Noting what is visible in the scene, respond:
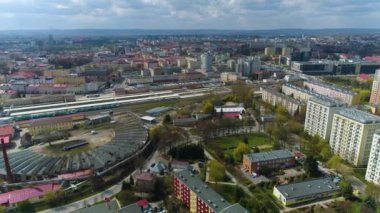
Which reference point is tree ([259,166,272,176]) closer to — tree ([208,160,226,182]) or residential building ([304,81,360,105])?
tree ([208,160,226,182])

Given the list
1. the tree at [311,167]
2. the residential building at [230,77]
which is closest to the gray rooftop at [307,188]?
the tree at [311,167]

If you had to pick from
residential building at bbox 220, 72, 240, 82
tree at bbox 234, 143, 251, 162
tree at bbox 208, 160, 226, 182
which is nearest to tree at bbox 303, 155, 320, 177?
tree at bbox 234, 143, 251, 162

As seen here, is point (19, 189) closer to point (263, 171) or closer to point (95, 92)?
point (263, 171)

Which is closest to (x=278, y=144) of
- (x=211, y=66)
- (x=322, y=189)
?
(x=322, y=189)

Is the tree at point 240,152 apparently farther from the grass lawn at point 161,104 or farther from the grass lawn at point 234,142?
the grass lawn at point 161,104

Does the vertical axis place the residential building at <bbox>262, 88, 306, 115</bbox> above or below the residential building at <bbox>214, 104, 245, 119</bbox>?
above

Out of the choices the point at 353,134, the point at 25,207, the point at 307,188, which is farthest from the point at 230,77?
the point at 25,207
